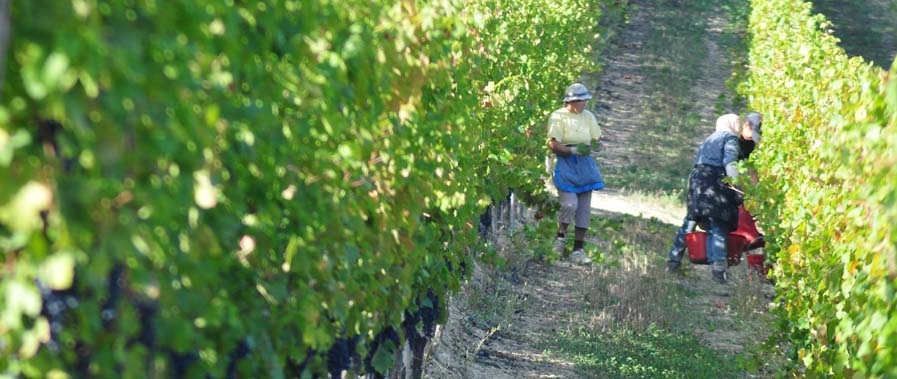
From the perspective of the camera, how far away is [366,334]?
4.34 metres

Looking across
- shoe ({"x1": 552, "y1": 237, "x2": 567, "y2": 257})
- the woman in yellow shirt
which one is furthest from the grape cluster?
shoe ({"x1": 552, "y1": 237, "x2": 567, "y2": 257})

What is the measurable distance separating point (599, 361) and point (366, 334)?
3.91 meters

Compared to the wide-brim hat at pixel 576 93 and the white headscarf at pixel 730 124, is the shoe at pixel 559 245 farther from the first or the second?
the white headscarf at pixel 730 124

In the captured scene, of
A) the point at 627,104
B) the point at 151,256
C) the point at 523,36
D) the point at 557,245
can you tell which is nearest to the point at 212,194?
the point at 151,256

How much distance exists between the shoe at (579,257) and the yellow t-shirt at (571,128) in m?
1.13

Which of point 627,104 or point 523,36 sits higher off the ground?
point 523,36

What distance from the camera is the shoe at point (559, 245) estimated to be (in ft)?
36.6

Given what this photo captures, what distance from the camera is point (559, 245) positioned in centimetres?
1138

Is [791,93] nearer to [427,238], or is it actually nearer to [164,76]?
[427,238]

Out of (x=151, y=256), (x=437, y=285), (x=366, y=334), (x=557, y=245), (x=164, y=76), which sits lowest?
(x=557, y=245)

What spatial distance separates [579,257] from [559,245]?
0.25 meters

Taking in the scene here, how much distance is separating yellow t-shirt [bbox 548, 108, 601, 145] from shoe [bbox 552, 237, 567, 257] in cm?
98

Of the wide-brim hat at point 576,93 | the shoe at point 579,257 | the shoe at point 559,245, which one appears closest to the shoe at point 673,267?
the shoe at point 579,257

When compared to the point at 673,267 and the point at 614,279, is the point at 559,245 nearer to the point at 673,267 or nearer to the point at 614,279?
the point at 673,267
